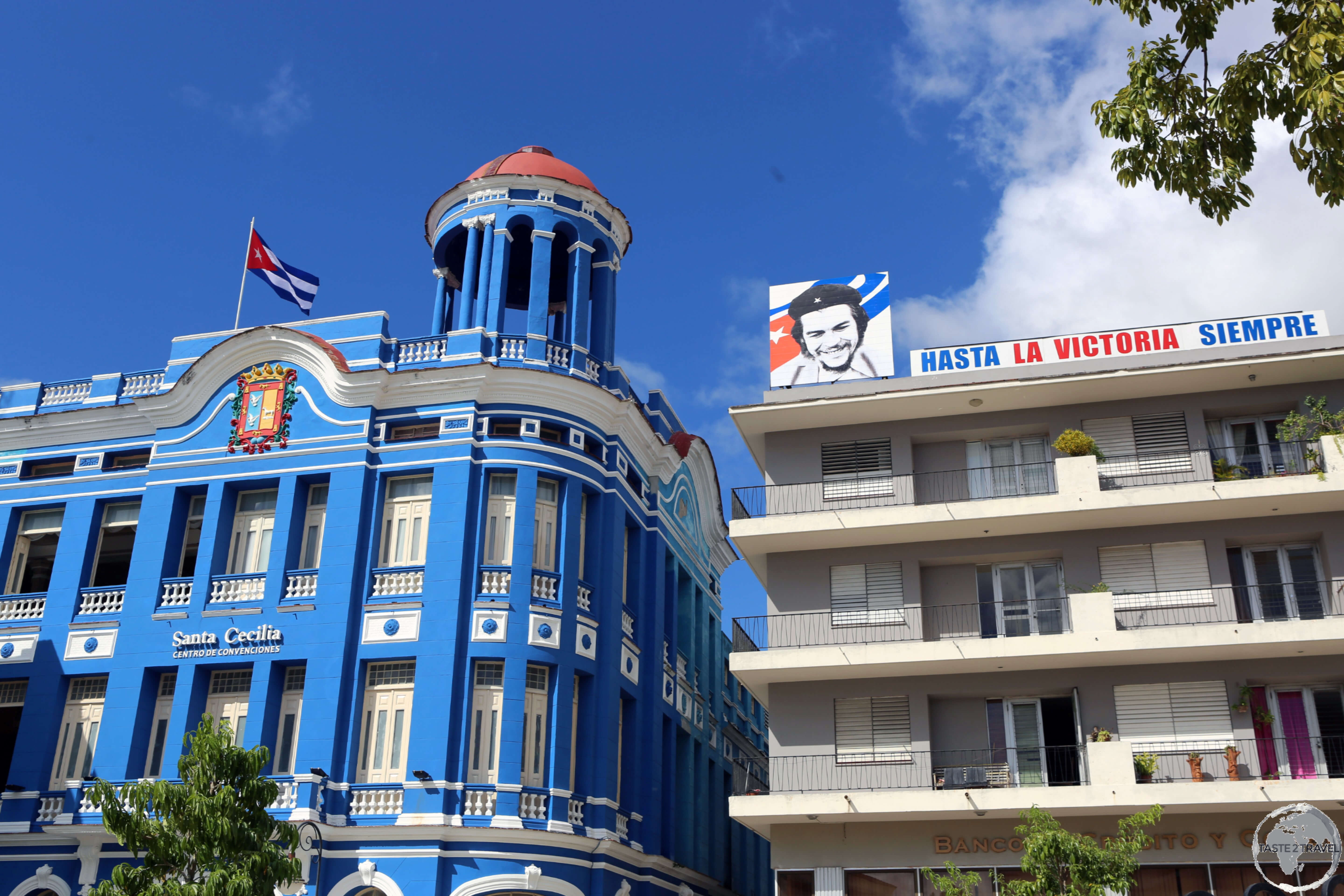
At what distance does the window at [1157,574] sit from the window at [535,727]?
13137mm

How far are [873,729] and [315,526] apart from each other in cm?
1450

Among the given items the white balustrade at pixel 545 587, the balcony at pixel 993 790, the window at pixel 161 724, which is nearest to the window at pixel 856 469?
the balcony at pixel 993 790

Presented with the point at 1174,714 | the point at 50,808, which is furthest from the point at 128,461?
the point at 1174,714

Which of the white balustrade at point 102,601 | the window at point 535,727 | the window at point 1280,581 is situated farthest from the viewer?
the white balustrade at point 102,601

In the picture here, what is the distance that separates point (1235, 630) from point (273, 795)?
19402mm

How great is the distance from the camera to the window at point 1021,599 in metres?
28.3

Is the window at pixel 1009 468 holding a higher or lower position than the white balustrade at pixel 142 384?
lower

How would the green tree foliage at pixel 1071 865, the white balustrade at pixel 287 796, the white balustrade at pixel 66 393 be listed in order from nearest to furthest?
the green tree foliage at pixel 1071 865 < the white balustrade at pixel 287 796 < the white balustrade at pixel 66 393

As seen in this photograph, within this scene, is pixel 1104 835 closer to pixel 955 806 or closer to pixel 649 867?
pixel 955 806

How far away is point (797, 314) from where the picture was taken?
32.8 m

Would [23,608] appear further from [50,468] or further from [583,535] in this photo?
[583,535]

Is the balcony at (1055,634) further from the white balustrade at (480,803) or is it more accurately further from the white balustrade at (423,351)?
the white balustrade at (423,351)

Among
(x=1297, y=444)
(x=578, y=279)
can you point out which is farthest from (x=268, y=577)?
(x=1297, y=444)

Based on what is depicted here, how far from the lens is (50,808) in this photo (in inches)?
1175
